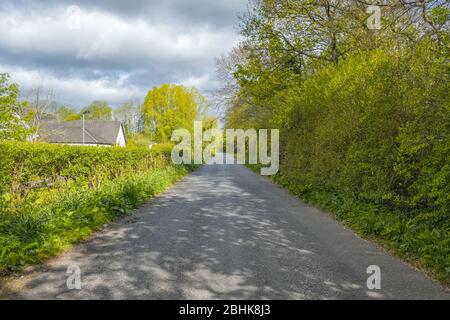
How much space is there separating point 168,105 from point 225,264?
45164 millimetres

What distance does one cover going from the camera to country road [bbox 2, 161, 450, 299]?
4039 millimetres

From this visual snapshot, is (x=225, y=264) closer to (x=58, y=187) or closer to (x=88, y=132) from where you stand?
(x=58, y=187)

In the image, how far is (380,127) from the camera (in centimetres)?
712

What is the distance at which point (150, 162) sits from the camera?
17906 millimetres

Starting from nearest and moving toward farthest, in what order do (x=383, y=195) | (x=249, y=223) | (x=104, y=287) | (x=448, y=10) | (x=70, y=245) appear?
(x=104, y=287) < (x=448, y=10) < (x=70, y=245) < (x=383, y=195) < (x=249, y=223)

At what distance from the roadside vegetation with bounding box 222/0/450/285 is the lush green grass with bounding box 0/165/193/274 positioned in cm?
564

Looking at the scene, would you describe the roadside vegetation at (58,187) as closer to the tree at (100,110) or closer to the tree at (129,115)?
the tree at (129,115)

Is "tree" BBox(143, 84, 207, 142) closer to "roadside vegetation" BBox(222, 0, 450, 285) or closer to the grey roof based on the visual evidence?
the grey roof

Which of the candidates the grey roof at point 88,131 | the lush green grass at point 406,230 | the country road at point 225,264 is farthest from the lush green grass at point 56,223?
the grey roof at point 88,131

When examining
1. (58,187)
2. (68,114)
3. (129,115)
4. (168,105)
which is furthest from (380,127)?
(68,114)

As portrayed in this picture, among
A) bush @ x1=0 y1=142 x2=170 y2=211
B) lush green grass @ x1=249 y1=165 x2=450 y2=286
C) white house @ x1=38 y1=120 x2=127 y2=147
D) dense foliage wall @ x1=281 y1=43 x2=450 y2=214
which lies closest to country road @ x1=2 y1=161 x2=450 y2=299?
lush green grass @ x1=249 y1=165 x2=450 y2=286
